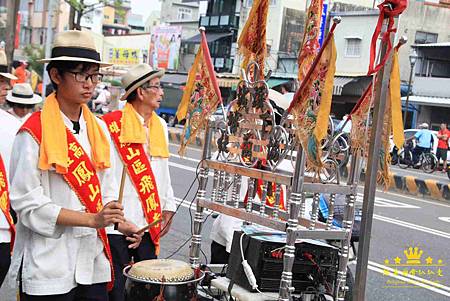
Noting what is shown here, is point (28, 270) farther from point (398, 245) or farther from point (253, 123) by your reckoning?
point (398, 245)

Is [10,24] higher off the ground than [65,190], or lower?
higher

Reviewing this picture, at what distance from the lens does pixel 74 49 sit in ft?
10.1

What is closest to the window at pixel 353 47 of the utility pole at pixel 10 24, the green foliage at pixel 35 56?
the green foliage at pixel 35 56

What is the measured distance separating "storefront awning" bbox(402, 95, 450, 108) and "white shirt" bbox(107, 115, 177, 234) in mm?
25128

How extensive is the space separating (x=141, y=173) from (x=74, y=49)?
1315 millimetres

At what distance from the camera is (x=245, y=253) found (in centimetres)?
372

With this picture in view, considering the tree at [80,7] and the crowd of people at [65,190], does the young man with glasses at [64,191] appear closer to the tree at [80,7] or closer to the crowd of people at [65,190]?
the crowd of people at [65,190]

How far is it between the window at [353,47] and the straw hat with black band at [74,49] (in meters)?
29.0

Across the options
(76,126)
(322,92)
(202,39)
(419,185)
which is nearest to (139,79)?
(202,39)

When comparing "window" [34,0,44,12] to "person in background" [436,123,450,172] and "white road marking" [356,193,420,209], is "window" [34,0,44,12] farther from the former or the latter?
"white road marking" [356,193,420,209]

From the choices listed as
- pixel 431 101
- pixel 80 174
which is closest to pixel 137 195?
pixel 80 174

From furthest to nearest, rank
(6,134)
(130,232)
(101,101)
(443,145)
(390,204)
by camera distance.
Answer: (101,101), (443,145), (390,204), (6,134), (130,232)

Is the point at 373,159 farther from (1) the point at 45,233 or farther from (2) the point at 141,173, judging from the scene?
(2) the point at 141,173

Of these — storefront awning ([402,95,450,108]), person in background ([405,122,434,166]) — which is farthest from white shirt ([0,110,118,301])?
storefront awning ([402,95,450,108])
